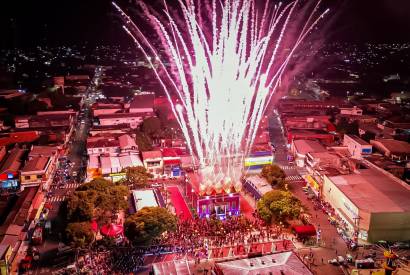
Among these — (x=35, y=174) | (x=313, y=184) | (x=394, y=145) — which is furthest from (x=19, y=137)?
(x=394, y=145)

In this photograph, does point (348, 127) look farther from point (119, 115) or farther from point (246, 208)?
point (119, 115)

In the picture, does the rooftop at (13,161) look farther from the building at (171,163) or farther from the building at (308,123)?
the building at (308,123)

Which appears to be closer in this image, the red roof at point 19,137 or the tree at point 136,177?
the tree at point 136,177

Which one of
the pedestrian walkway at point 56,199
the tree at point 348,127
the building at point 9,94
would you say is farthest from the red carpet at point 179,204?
the building at point 9,94

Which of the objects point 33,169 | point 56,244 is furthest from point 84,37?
point 56,244

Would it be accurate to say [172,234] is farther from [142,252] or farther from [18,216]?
[18,216]

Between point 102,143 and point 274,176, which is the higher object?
point 102,143
